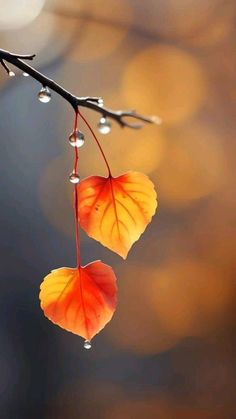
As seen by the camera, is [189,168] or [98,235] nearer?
[98,235]

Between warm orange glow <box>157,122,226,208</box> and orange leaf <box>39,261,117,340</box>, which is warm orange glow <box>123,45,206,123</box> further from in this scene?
orange leaf <box>39,261,117,340</box>

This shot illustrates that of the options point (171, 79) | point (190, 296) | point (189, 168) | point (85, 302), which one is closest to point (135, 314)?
point (190, 296)

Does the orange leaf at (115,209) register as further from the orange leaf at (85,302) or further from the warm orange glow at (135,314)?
the warm orange glow at (135,314)

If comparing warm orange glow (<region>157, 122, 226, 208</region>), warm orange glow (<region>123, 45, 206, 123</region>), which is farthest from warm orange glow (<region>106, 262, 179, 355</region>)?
warm orange glow (<region>123, 45, 206, 123</region>)

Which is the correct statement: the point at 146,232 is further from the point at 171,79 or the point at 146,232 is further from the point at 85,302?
the point at 85,302

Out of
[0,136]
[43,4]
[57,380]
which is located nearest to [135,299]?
[57,380]

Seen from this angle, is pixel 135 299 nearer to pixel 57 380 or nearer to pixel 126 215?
pixel 57 380
